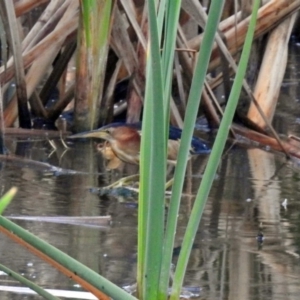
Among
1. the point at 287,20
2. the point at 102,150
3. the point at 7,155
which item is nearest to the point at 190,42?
the point at 287,20

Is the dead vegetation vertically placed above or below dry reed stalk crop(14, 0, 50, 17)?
below

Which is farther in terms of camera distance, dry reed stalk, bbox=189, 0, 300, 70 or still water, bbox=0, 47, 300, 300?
dry reed stalk, bbox=189, 0, 300, 70

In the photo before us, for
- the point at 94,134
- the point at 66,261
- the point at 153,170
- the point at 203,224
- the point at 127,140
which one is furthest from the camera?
the point at 94,134

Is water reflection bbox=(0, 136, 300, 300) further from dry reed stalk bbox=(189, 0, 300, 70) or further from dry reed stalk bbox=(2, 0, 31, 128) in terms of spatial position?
dry reed stalk bbox=(189, 0, 300, 70)

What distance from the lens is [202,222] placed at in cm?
308

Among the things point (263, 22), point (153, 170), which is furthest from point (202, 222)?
point (263, 22)

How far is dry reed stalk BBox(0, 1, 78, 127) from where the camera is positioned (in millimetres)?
4410

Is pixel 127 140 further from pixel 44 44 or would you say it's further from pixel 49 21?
pixel 49 21

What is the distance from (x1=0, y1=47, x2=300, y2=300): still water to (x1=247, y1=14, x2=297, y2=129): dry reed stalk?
0.34m

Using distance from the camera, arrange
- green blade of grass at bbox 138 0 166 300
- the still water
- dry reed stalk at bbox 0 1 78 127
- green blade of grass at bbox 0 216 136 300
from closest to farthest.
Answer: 1. green blade of grass at bbox 0 216 136 300
2. green blade of grass at bbox 138 0 166 300
3. the still water
4. dry reed stalk at bbox 0 1 78 127

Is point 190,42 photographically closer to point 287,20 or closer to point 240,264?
point 287,20

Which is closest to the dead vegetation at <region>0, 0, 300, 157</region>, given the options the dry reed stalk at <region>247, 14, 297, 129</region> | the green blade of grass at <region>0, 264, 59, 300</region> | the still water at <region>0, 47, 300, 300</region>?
the dry reed stalk at <region>247, 14, 297, 129</region>

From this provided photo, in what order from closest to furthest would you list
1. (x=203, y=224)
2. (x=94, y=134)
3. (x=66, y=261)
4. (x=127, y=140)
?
(x=66, y=261) < (x=203, y=224) < (x=127, y=140) < (x=94, y=134)

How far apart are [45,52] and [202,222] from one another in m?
1.72
